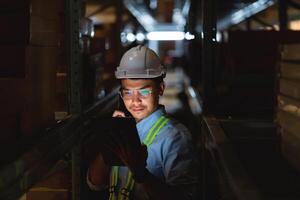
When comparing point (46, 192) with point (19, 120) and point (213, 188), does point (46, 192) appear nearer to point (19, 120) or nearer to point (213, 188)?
point (19, 120)

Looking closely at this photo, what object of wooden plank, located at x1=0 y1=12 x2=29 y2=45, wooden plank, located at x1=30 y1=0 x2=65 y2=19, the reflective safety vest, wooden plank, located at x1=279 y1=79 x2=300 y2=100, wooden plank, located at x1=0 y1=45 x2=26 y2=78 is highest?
wooden plank, located at x1=30 y1=0 x2=65 y2=19

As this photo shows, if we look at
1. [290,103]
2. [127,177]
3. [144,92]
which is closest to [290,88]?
[290,103]

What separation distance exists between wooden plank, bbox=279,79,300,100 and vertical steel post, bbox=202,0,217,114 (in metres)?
0.96

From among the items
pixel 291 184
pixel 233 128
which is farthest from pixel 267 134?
pixel 291 184

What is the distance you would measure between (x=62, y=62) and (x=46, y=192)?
884 millimetres

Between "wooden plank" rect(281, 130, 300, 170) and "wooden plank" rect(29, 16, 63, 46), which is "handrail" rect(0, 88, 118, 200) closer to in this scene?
"wooden plank" rect(29, 16, 63, 46)

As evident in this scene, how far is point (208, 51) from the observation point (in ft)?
9.83

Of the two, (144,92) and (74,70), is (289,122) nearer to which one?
(144,92)

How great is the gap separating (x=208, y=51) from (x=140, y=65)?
0.84m

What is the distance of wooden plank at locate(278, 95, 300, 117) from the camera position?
6.01ft

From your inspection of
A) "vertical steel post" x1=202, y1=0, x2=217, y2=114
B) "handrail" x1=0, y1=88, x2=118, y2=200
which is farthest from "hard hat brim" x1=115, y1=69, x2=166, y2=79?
"vertical steel post" x1=202, y1=0, x2=217, y2=114

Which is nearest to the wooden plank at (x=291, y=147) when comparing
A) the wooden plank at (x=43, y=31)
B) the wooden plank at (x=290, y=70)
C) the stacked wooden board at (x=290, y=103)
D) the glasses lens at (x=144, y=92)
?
the stacked wooden board at (x=290, y=103)

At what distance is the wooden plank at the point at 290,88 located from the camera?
183 cm

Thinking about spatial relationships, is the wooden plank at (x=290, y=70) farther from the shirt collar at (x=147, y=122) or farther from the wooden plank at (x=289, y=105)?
the shirt collar at (x=147, y=122)
